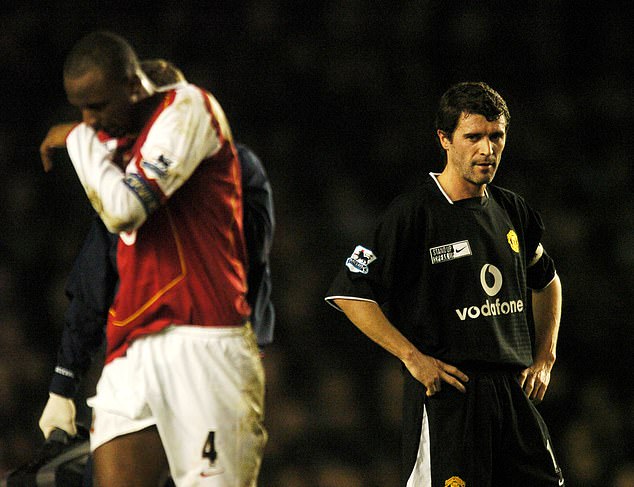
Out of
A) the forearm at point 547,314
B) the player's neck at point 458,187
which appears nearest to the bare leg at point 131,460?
the player's neck at point 458,187

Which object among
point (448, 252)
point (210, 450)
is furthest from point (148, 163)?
point (448, 252)

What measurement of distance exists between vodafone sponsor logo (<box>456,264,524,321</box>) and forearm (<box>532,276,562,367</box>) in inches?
7.9

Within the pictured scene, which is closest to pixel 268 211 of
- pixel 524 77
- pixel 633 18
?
pixel 524 77

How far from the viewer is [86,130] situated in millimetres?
2059

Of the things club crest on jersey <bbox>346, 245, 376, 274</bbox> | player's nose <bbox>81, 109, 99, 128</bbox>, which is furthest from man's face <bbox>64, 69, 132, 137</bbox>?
club crest on jersey <bbox>346, 245, 376, 274</bbox>

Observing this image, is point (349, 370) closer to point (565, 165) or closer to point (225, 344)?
point (565, 165)

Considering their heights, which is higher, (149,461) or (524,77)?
(524,77)

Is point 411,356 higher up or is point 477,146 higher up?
point 477,146

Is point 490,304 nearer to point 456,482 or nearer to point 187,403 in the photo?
point 456,482

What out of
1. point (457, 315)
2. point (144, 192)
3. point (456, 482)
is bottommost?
point (456, 482)

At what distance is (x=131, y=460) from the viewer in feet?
6.61

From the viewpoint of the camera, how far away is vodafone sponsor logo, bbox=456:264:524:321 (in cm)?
224

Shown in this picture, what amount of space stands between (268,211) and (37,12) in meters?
2.26

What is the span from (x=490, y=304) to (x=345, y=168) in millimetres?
1992
